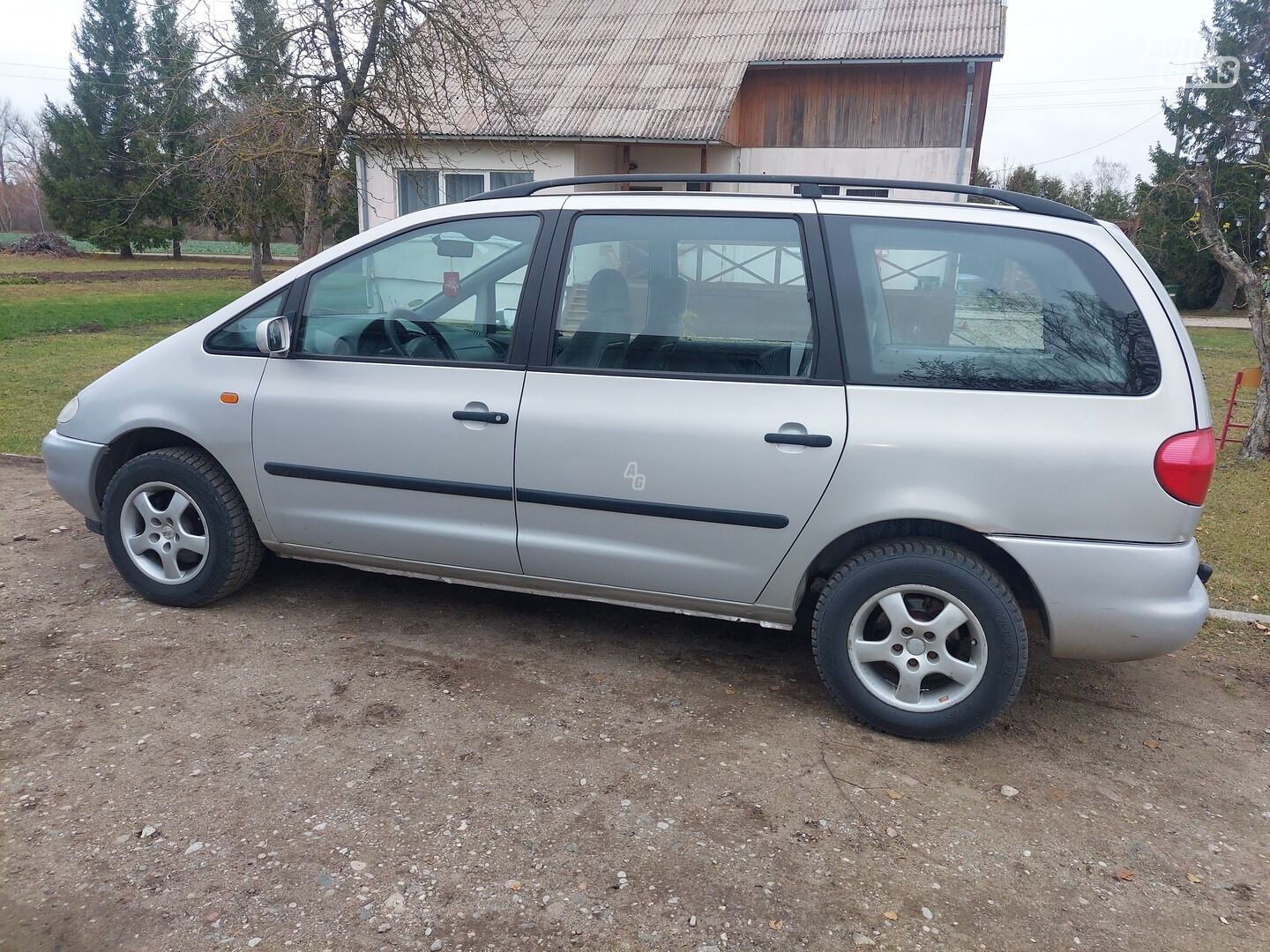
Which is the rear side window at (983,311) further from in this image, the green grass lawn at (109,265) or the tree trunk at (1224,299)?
the tree trunk at (1224,299)

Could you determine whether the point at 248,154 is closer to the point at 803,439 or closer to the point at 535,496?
the point at 535,496

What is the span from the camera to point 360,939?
93.4 inches

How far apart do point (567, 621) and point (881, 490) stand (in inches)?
66.3

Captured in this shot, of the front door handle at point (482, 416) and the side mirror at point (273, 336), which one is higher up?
the side mirror at point (273, 336)

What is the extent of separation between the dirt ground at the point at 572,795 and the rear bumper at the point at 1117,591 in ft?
1.60

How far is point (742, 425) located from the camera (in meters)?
3.42

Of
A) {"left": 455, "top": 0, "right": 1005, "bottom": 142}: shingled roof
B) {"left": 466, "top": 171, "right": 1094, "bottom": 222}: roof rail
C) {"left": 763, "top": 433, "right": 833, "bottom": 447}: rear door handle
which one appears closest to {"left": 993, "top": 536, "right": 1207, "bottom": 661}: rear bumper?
{"left": 763, "top": 433, "right": 833, "bottom": 447}: rear door handle

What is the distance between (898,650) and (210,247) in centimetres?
5397

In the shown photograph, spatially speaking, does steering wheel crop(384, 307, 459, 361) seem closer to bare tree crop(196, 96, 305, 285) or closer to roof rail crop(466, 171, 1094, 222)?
roof rail crop(466, 171, 1094, 222)

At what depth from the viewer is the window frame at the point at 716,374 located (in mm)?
3416

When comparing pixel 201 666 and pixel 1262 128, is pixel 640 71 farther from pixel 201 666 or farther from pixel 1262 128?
pixel 201 666

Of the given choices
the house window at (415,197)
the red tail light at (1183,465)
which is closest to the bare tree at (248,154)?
the house window at (415,197)

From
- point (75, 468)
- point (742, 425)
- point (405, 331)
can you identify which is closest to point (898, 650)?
point (742, 425)

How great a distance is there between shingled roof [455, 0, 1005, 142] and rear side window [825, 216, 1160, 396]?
39.0 ft
